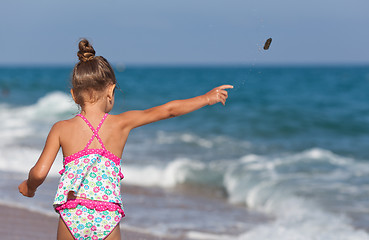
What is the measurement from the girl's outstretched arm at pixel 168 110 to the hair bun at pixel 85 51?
0.33 metres

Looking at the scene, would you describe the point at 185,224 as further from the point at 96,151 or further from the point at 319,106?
the point at 319,106

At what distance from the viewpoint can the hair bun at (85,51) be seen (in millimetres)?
2459

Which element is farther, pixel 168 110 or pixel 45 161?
pixel 168 110

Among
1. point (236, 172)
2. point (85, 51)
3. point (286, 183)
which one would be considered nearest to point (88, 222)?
point (85, 51)

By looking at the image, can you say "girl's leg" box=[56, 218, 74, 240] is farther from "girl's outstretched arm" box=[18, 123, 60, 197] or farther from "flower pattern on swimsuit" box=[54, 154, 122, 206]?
"girl's outstretched arm" box=[18, 123, 60, 197]

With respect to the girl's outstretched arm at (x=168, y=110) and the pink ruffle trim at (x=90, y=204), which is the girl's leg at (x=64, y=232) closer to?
the pink ruffle trim at (x=90, y=204)

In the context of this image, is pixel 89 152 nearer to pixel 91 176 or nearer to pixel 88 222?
pixel 91 176

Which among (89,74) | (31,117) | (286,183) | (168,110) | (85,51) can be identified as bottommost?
(168,110)

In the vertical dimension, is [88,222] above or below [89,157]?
below

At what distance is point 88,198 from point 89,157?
0.63ft

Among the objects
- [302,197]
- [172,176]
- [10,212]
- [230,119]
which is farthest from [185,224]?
[230,119]

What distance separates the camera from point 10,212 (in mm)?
5547

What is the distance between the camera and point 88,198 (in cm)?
241

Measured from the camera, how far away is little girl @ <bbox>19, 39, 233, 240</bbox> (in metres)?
2.40
